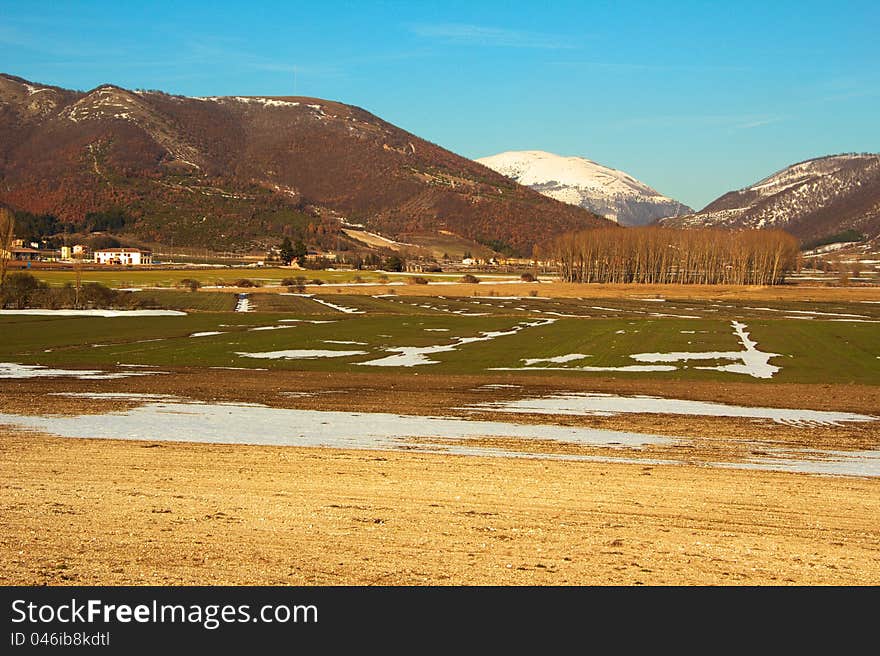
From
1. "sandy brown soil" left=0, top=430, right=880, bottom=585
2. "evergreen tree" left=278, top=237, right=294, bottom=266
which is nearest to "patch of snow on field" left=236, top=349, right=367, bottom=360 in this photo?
"sandy brown soil" left=0, top=430, right=880, bottom=585

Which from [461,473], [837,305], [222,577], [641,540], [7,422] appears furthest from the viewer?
[837,305]

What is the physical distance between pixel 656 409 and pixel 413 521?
16.7 m

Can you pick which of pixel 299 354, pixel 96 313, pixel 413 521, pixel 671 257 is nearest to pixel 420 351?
pixel 299 354

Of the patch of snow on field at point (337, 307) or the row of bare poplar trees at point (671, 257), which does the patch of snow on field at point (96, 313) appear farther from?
the row of bare poplar trees at point (671, 257)

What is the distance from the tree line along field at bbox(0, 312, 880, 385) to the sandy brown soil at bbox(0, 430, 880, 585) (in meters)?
22.2

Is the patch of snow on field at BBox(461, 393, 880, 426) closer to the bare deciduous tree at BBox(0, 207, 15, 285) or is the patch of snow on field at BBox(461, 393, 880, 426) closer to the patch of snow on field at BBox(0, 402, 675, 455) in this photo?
the patch of snow on field at BBox(0, 402, 675, 455)

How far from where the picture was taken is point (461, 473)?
17.0 meters

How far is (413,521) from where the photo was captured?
13156mm

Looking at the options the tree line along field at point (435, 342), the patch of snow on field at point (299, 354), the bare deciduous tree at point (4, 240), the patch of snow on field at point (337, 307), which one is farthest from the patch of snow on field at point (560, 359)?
the bare deciduous tree at point (4, 240)

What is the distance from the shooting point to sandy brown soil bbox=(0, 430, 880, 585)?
10.8 metres

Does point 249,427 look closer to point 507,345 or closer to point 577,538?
point 577,538

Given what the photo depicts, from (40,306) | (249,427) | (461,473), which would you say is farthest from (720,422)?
(40,306)

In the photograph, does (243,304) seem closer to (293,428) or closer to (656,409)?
(656,409)
